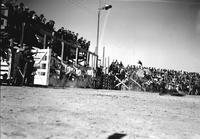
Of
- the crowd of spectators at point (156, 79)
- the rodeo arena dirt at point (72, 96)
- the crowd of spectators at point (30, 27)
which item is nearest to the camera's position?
the rodeo arena dirt at point (72, 96)

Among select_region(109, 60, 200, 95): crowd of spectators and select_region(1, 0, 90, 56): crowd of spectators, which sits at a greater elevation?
select_region(1, 0, 90, 56): crowd of spectators

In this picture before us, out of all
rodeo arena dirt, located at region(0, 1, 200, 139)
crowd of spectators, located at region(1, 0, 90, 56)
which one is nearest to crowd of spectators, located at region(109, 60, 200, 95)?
rodeo arena dirt, located at region(0, 1, 200, 139)

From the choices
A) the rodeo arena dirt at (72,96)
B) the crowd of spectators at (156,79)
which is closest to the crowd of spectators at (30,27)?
the rodeo arena dirt at (72,96)

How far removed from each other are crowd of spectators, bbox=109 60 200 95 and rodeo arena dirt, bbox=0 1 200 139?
105mm

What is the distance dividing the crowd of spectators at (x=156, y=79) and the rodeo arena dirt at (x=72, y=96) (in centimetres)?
11

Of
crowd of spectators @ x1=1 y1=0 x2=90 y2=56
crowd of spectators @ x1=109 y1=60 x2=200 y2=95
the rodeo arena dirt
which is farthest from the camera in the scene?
crowd of spectators @ x1=109 y1=60 x2=200 y2=95

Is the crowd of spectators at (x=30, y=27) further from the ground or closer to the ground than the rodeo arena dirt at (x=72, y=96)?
further from the ground

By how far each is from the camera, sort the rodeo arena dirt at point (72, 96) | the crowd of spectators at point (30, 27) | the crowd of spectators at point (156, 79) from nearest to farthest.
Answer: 1. the rodeo arena dirt at point (72, 96)
2. the crowd of spectators at point (30, 27)
3. the crowd of spectators at point (156, 79)

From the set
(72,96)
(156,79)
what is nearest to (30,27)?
(72,96)

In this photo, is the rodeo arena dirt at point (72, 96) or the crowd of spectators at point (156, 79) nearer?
the rodeo arena dirt at point (72, 96)

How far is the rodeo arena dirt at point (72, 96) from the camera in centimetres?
349

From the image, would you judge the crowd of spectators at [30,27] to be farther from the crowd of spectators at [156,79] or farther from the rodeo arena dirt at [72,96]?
the crowd of spectators at [156,79]

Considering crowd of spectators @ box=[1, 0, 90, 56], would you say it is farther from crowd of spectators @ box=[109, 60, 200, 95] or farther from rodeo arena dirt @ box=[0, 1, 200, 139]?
crowd of spectators @ box=[109, 60, 200, 95]

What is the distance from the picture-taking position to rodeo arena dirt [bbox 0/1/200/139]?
349cm
